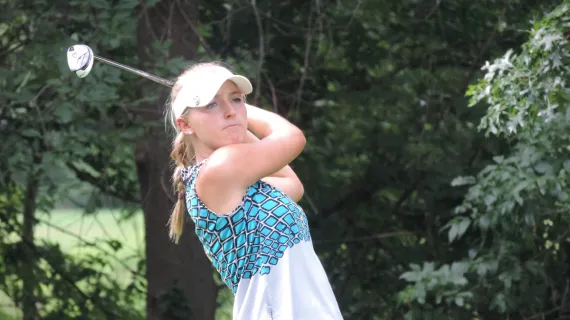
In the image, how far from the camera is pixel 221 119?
2439 millimetres

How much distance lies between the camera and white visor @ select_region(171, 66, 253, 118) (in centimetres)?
241

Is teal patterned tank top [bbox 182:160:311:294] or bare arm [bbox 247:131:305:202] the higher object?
bare arm [bbox 247:131:305:202]

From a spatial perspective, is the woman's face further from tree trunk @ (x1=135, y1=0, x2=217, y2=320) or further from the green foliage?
tree trunk @ (x1=135, y1=0, x2=217, y2=320)

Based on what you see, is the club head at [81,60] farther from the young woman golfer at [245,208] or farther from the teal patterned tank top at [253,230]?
the teal patterned tank top at [253,230]

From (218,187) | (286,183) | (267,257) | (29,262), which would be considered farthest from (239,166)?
(29,262)

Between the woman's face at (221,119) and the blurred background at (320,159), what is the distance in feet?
7.10

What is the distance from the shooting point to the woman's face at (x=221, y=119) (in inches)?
96.0

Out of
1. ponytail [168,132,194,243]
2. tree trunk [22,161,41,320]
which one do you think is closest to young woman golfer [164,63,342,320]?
ponytail [168,132,194,243]

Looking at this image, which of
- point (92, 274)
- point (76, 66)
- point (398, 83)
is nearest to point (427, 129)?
point (398, 83)

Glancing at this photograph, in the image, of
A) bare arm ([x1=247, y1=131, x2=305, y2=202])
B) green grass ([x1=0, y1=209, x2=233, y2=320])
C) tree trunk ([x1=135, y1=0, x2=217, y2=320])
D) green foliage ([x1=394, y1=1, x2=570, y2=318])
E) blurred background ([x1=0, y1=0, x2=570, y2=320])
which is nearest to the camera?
bare arm ([x1=247, y1=131, x2=305, y2=202])

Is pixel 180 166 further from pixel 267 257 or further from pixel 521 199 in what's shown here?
pixel 521 199

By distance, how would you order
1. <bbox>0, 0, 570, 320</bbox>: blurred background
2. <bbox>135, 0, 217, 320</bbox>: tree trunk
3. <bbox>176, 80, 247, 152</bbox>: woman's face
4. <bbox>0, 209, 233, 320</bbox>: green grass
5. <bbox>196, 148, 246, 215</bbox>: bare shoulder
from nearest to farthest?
<bbox>196, 148, 246, 215</bbox>: bare shoulder, <bbox>176, 80, 247, 152</bbox>: woman's face, <bbox>0, 0, 570, 320</bbox>: blurred background, <bbox>135, 0, 217, 320</bbox>: tree trunk, <bbox>0, 209, 233, 320</bbox>: green grass

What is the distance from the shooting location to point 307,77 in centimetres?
608

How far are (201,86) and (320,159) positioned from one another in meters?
3.54
